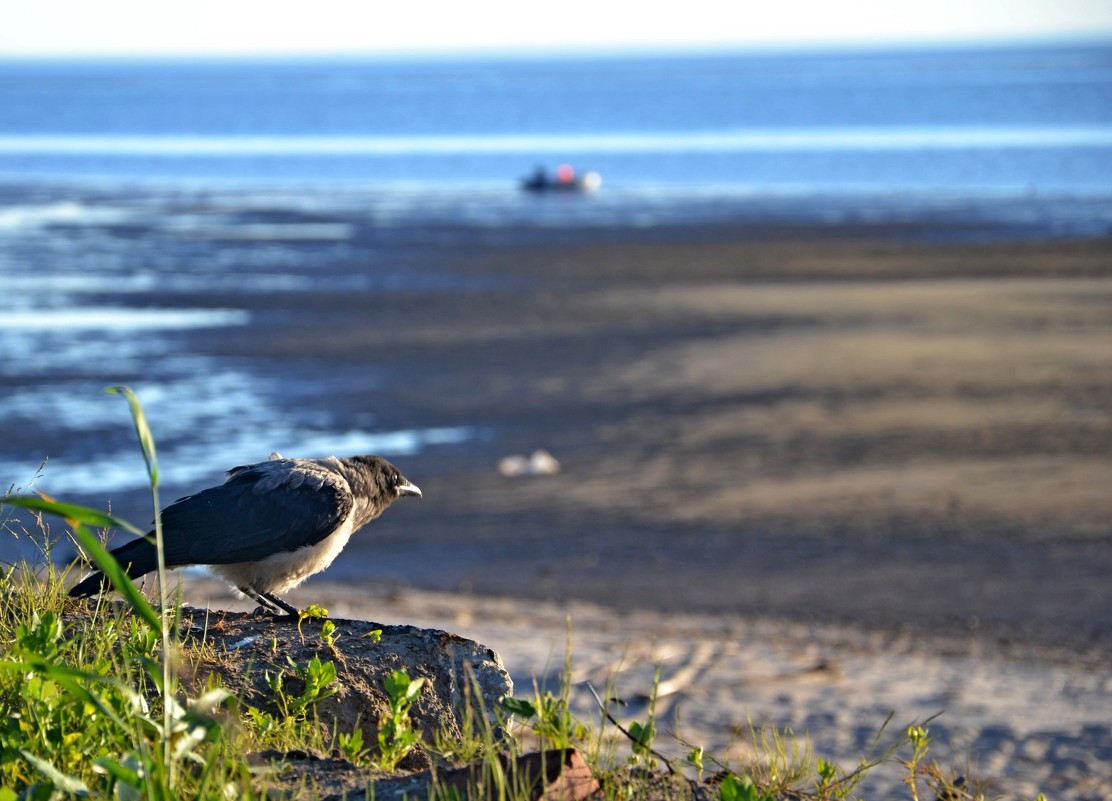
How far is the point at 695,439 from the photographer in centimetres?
1745

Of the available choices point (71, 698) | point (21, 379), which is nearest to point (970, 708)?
point (71, 698)

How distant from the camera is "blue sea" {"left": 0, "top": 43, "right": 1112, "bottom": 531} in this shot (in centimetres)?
1822

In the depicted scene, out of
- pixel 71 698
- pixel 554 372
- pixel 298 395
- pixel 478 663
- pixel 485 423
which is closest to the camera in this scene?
pixel 71 698

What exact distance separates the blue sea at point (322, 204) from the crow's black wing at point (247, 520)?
10143 millimetres

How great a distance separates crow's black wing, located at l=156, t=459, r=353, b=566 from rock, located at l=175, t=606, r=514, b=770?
255 millimetres

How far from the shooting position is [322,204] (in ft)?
154

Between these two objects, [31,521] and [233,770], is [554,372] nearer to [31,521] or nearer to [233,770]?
[31,521]

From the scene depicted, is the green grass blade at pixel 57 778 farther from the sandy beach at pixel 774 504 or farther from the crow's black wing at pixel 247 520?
the crow's black wing at pixel 247 520

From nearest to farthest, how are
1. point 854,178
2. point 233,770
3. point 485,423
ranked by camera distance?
point 233,770 < point 485,423 < point 854,178

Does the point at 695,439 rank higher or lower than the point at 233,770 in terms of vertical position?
lower

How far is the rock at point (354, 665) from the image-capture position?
4.66m

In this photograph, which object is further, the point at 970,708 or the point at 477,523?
the point at 477,523

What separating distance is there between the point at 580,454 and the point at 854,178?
136ft

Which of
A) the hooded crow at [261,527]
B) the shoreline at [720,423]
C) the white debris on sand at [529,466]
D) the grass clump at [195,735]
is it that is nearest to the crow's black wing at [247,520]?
the hooded crow at [261,527]
